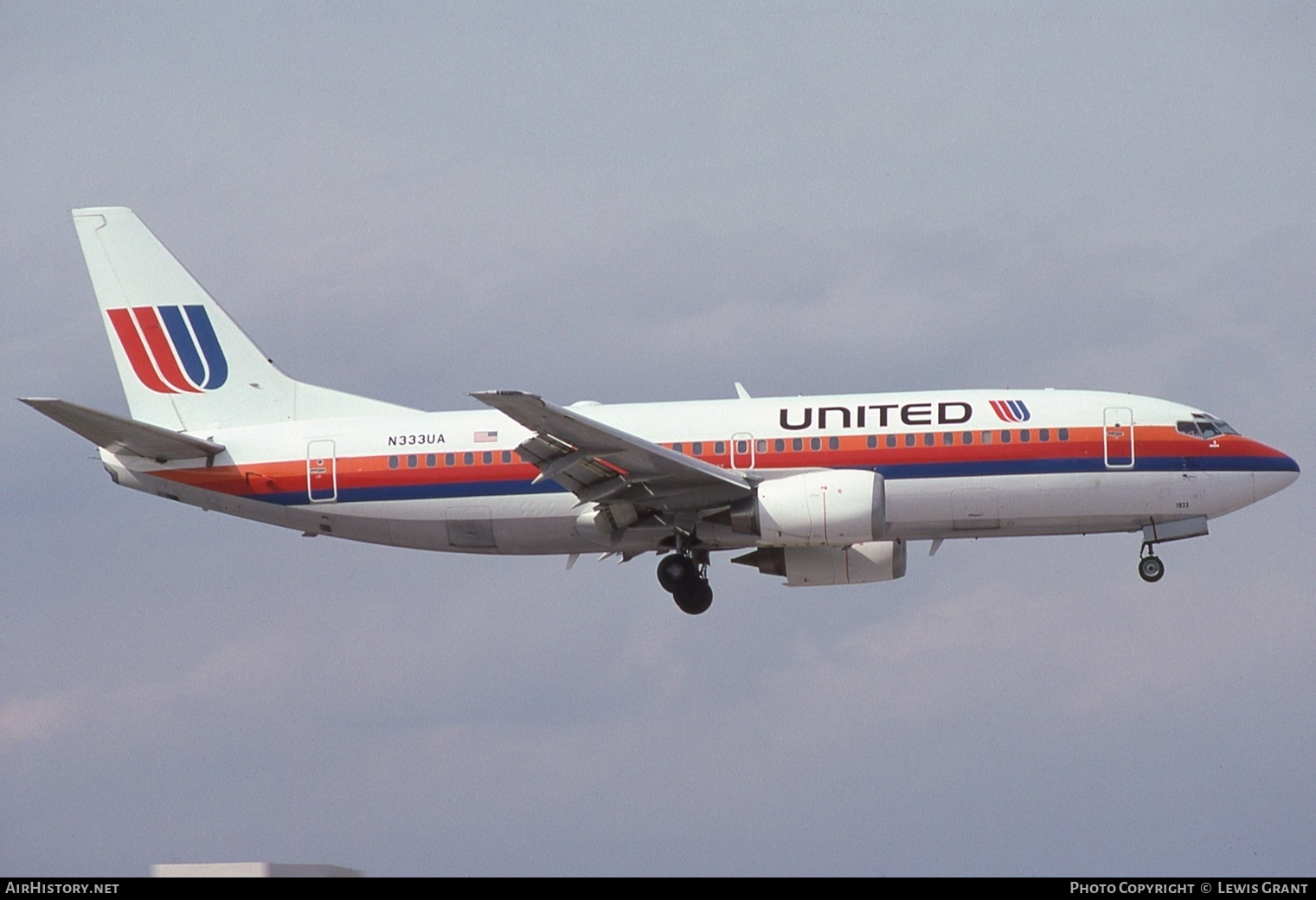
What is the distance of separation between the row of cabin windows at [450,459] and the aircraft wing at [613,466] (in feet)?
5.77

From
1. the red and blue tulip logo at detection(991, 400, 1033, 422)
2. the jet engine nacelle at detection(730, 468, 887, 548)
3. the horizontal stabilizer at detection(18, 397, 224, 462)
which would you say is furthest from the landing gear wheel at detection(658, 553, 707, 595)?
the horizontal stabilizer at detection(18, 397, 224, 462)

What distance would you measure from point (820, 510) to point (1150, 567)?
326 inches

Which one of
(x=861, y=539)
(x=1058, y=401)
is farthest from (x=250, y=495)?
(x=1058, y=401)

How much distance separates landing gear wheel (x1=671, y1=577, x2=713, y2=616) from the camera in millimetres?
45438

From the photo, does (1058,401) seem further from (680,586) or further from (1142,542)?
(680,586)

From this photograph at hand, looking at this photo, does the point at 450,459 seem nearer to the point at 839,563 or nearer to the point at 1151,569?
the point at 839,563

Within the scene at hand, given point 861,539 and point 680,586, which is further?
point 680,586

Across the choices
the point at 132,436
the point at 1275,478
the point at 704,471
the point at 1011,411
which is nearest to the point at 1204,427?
the point at 1275,478

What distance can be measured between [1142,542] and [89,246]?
27588 millimetres

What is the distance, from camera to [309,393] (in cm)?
4803

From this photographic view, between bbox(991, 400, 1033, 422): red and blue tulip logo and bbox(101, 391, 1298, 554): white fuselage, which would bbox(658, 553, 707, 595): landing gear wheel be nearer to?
bbox(101, 391, 1298, 554): white fuselage

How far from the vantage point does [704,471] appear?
42438 mm

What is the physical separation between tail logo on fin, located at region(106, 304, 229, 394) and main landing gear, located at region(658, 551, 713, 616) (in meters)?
12.6
